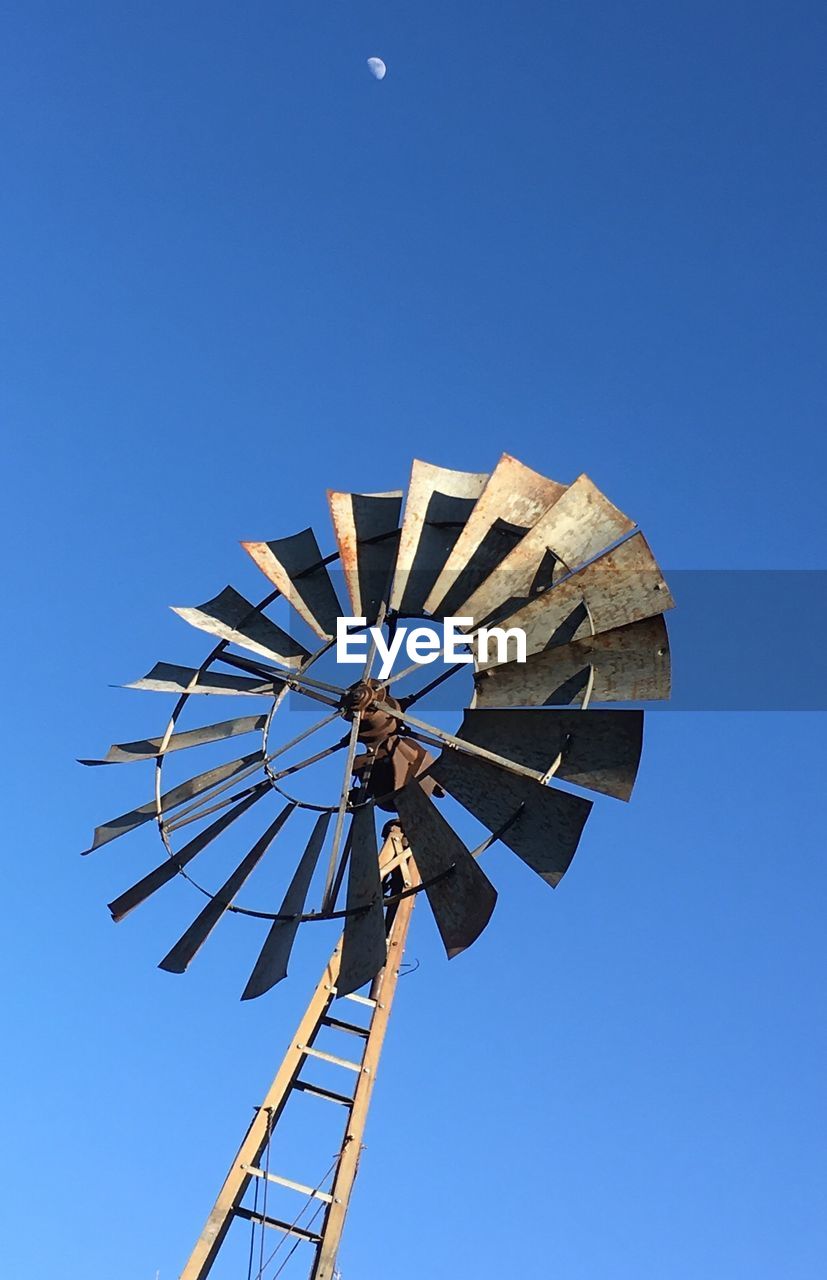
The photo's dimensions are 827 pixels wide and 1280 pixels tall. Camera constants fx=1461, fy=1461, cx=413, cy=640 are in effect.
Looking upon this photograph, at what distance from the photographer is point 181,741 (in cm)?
801

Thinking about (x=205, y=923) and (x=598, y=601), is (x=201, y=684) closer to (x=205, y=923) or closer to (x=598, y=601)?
(x=205, y=923)

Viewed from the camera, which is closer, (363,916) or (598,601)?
(363,916)

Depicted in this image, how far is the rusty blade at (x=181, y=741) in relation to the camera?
25.8ft

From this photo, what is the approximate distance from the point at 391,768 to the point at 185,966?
4.78 feet

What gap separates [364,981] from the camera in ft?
21.3

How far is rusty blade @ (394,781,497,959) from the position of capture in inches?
259

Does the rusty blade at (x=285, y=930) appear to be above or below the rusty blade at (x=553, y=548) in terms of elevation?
below

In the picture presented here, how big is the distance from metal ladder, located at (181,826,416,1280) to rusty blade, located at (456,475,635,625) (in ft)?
4.42

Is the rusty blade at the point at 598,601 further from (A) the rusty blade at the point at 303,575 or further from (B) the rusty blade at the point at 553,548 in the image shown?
(A) the rusty blade at the point at 303,575

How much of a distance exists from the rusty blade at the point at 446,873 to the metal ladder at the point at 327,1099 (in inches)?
20.4

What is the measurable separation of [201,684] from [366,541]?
3.98 feet

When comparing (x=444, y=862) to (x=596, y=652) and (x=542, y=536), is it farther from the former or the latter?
(x=542, y=536)

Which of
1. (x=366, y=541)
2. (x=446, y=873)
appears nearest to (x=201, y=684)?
(x=366, y=541)

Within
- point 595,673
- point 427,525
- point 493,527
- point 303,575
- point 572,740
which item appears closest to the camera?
point 572,740
